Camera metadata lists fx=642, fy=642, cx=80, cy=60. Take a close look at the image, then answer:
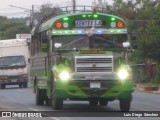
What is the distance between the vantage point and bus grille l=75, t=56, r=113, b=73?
771 inches

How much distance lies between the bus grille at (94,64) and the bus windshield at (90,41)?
0.86 m

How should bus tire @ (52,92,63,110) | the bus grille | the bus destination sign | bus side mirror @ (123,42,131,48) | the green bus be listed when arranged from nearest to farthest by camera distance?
the green bus
the bus grille
bus tire @ (52,92,63,110)
bus side mirror @ (123,42,131,48)
the bus destination sign

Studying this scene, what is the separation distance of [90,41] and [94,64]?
4.08 ft

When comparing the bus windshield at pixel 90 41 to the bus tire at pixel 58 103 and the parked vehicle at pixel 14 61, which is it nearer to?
the bus tire at pixel 58 103

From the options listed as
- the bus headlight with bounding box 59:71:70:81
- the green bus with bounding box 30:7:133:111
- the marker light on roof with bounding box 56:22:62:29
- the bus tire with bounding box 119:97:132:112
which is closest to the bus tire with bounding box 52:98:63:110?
the green bus with bounding box 30:7:133:111

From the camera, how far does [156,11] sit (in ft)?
160

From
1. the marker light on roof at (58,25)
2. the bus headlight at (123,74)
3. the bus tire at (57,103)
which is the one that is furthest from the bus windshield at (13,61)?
the bus headlight at (123,74)

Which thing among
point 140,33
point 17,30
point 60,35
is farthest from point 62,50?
point 17,30

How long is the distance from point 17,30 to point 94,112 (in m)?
90.8

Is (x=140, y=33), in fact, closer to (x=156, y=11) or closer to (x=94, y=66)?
(x=156, y=11)

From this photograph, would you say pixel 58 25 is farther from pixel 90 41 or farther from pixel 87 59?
pixel 87 59

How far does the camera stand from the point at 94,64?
1959 centimetres

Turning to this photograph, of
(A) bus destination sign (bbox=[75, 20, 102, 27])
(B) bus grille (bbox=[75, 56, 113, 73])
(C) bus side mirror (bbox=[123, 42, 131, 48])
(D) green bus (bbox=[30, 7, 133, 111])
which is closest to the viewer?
(D) green bus (bbox=[30, 7, 133, 111])

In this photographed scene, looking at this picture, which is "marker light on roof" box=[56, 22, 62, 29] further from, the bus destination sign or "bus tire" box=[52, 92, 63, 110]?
"bus tire" box=[52, 92, 63, 110]
